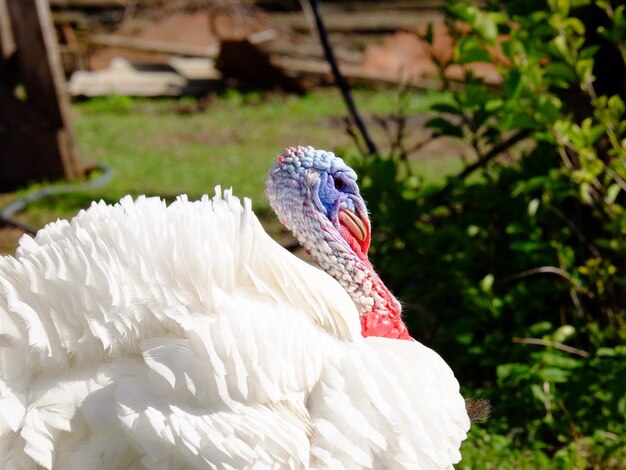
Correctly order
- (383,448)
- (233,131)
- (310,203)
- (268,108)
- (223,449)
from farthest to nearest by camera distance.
→ (268,108) → (233,131) → (310,203) → (383,448) → (223,449)

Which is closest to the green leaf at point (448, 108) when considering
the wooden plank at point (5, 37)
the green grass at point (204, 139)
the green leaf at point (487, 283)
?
the green leaf at point (487, 283)

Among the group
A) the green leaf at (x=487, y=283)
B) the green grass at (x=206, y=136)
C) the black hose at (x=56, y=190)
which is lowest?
the green grass at (x=206, y=136)

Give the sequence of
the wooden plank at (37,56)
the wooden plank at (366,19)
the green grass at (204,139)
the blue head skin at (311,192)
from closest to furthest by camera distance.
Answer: the blue head skin at (311,192), the wooden plank at (37,56), the green grass at (204,139), the wooden plank at (366,19)

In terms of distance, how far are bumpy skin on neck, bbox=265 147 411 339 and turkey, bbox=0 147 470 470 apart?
0.75 feet

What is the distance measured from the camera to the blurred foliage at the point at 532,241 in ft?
13.0

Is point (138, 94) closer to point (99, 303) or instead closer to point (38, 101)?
point (38, 101)

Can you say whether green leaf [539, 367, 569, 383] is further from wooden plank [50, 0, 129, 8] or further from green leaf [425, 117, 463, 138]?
wooden plank [50, 0, 129, 8]

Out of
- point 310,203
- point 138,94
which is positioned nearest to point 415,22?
point 138,94

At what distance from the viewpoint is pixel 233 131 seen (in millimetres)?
10406

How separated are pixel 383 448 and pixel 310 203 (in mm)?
845

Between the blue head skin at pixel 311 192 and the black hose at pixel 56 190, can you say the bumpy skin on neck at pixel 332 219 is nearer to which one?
the blue head skin at pixel 311 192

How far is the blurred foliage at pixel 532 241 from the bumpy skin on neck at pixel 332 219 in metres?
1.04

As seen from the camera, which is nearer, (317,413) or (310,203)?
(317,413)

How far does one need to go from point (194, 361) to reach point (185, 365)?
3 cm
